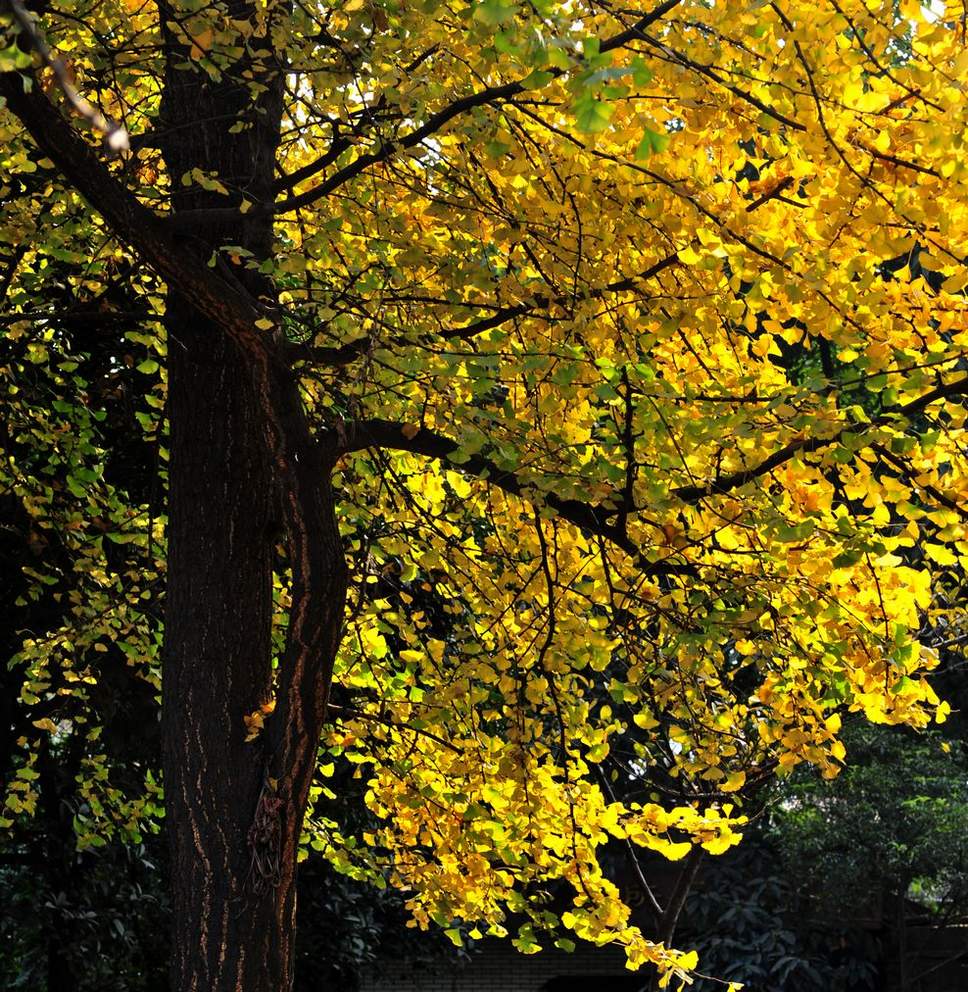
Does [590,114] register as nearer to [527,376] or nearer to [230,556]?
[527,376]

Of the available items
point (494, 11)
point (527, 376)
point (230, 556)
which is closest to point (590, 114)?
point (494, 11)

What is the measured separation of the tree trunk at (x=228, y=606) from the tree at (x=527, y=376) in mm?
13

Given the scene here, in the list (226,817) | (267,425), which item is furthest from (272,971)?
(267,425)

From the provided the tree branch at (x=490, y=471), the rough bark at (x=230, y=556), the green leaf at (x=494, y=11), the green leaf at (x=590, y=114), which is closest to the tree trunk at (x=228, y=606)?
the rough bark at (x=230, y=556)

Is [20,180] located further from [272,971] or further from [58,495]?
[272,971]

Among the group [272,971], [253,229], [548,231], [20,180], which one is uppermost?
[20,180]

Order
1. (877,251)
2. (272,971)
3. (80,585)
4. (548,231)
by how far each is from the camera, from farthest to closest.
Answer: (80,585), (272,971), (548,231), (877,251)

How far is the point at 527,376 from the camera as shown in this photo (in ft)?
14.0

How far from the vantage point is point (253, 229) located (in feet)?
16.2

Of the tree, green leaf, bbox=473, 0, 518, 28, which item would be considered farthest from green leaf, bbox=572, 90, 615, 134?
the tree

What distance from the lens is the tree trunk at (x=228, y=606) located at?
15.4 feet

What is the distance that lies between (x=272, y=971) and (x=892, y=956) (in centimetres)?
996

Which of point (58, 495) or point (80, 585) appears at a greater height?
point (58, 495)

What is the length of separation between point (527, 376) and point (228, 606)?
1.52 meters
